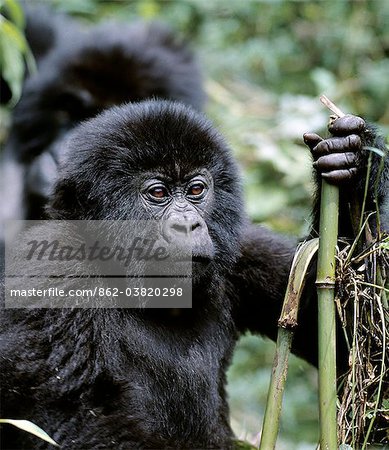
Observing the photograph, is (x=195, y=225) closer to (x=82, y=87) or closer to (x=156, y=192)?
(x=156, y=192)

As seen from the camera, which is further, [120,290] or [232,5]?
[232,5]

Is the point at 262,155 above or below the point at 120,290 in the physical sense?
above

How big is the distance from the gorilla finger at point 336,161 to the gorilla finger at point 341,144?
0.02m

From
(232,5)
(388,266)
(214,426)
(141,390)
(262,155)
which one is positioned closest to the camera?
(388,266)

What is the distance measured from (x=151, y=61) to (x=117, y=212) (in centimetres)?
364

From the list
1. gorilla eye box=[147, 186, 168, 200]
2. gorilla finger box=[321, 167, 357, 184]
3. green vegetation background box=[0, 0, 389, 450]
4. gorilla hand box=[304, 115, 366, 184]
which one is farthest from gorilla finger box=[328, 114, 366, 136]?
green vegetation background box=[0, 0, 389, 450]

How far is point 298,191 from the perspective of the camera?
6.73m

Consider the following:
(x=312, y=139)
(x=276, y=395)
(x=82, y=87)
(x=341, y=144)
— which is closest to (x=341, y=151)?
(x=341, y=144)

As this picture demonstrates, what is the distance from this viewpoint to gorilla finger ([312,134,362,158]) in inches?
121

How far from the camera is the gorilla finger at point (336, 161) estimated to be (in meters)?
3.04

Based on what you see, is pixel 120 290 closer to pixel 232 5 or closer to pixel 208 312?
pixel 208 312

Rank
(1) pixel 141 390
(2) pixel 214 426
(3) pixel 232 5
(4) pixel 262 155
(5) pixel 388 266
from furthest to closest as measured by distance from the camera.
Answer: (3) pixel 232 5
(4) pixel 262 155
(2) pixel 214 426
(1) pixel 141 390
(5) pixel 388 266

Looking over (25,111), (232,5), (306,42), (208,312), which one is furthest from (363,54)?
(208,312)

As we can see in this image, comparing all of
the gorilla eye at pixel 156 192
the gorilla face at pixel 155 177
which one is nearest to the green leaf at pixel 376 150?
the gorilla face at pixel 155 177
